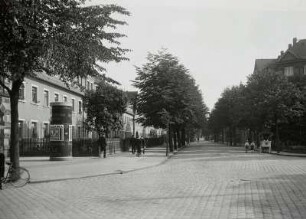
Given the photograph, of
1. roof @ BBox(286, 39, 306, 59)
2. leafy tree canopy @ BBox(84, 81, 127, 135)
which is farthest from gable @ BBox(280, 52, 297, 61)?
leafy tree canopy @ BBox(84, 81, 127, 135)

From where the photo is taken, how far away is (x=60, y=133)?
97.3ft

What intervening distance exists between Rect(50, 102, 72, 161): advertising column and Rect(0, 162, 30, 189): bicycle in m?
14.5

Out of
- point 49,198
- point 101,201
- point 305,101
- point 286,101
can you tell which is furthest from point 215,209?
point 305,101

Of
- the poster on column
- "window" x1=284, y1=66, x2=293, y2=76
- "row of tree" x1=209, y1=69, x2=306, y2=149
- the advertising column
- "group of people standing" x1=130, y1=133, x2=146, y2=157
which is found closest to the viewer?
the advertising column

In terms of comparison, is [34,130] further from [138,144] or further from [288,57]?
[288,57]

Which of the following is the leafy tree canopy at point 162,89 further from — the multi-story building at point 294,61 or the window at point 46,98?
the multi-story building at point 294,61

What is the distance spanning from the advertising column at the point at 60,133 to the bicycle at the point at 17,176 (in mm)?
14503

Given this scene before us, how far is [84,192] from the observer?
12.8 metres

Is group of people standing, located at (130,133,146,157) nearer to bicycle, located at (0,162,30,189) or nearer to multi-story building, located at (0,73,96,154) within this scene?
multi-story building, located at (0,73,96,154)

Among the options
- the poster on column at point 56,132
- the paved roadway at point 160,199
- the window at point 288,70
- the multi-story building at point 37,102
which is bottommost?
the paved roadway at point 160,199

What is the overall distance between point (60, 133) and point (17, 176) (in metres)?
15.1

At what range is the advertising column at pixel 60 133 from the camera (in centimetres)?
2925

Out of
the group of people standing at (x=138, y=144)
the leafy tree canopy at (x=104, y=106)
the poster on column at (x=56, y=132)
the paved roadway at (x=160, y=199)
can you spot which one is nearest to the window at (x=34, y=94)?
the leafy tree canopy at (x=104, y=106)

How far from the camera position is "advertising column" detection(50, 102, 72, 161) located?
29.2m
